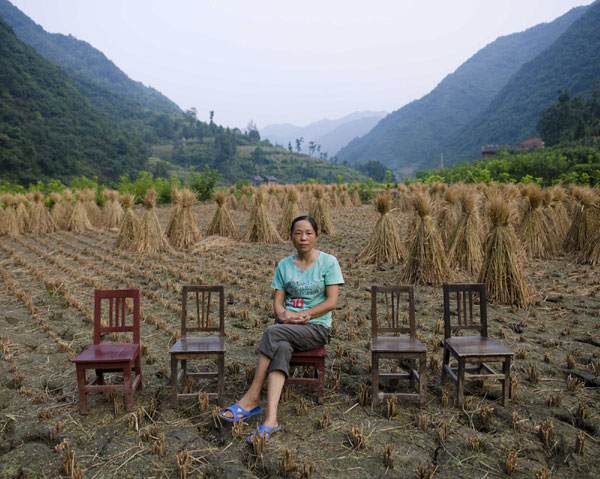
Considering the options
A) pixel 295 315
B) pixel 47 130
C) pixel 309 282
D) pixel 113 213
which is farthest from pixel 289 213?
pixel 47 130

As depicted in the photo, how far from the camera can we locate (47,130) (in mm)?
40062

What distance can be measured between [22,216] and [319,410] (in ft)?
38.9

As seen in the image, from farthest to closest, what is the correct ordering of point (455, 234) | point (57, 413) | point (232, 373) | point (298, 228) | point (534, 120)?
1. point (534, 120)
2. point (455, 234)
3. point (232, 373)
4. point (298, 228)
5. point (57, 413)

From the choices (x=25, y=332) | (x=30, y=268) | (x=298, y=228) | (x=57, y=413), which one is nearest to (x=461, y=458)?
(x=298, y=228)

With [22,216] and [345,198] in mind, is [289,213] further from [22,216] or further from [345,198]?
[345,198]

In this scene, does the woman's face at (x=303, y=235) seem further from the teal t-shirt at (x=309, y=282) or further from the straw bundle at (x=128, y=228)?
the straw bundle at (x=128, y=228)

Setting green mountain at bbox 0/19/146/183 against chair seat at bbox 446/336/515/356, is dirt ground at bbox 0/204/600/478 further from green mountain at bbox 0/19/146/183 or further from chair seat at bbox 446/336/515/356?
green mountain at bbox 0/19/146/183

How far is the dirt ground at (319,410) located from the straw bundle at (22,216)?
23.0 ft

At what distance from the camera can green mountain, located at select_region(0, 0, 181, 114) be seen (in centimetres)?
11094

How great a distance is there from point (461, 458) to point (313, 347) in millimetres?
1139

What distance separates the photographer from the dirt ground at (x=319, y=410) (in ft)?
7.73

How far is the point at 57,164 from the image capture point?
36.8m

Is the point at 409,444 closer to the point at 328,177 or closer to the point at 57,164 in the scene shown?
the point at 57,164

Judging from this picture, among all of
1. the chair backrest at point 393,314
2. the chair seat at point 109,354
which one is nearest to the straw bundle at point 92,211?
the chair backrest at point 393,314
